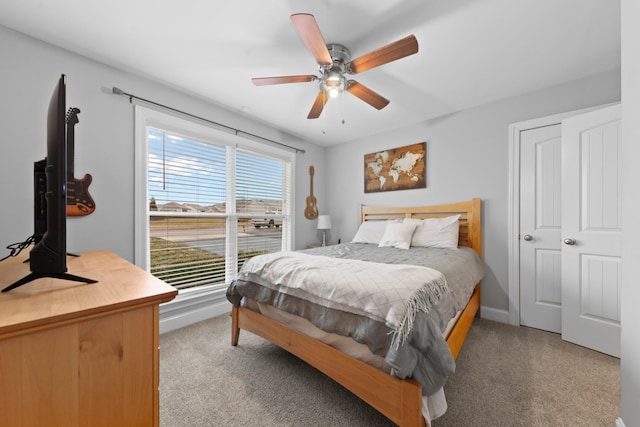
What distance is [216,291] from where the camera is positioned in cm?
288

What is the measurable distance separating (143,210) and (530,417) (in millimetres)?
3216

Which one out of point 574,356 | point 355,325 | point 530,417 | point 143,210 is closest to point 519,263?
point 574,356

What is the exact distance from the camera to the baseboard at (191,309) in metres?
2.46

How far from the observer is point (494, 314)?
2.76m

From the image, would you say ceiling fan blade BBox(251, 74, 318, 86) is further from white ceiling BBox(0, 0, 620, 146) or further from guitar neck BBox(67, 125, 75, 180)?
guitar neck BBox(67, 125, 75, 180)

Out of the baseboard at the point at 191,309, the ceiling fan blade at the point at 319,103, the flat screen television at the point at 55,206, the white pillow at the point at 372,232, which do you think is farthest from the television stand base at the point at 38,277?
the white pillow at the point at 372,232

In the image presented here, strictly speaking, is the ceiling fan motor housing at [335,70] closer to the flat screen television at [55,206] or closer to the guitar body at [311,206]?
the flat screen television at [55,206]

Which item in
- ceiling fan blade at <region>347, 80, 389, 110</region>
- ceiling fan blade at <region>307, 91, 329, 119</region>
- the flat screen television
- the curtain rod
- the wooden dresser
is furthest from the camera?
the curtain rod

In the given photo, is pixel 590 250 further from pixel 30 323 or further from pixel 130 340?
pixel 30 323

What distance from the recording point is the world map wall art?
3.30 metres

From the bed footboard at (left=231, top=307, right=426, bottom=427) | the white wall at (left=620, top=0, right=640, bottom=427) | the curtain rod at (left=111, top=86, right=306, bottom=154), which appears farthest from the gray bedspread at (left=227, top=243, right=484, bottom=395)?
the curtain rod at (left=111, top=86, right=306, bottom=154)

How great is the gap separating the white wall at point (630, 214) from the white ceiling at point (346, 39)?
642 mm

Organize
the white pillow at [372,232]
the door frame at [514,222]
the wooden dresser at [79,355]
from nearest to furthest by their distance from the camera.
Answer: the wooden dresser at [79,355], the door frame at [514,222], the white pillow at [372,232]

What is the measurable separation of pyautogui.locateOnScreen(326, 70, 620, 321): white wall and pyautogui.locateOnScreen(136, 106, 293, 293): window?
1.97m
